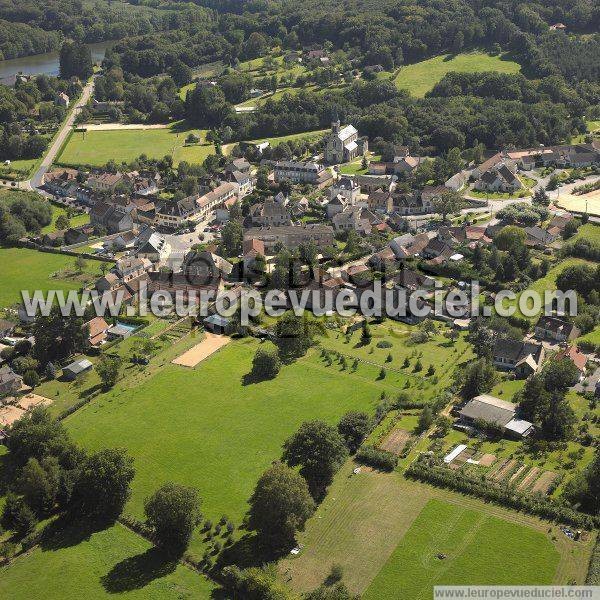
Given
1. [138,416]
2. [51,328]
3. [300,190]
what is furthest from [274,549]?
[300,190]

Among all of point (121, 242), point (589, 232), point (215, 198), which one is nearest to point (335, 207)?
point (215, 198)

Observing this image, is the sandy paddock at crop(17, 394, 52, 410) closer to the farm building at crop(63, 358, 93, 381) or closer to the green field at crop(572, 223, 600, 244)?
the farm building at crop(63, 358, 93, 381)

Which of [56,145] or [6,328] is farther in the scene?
[56,145]

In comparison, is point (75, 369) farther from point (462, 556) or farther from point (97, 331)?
point (462, 556)

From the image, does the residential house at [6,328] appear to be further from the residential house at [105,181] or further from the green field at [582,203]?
the green field at [582,203]

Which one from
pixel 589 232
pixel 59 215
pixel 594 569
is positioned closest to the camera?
pixel 594 569

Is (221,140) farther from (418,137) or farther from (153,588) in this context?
(153,588)
